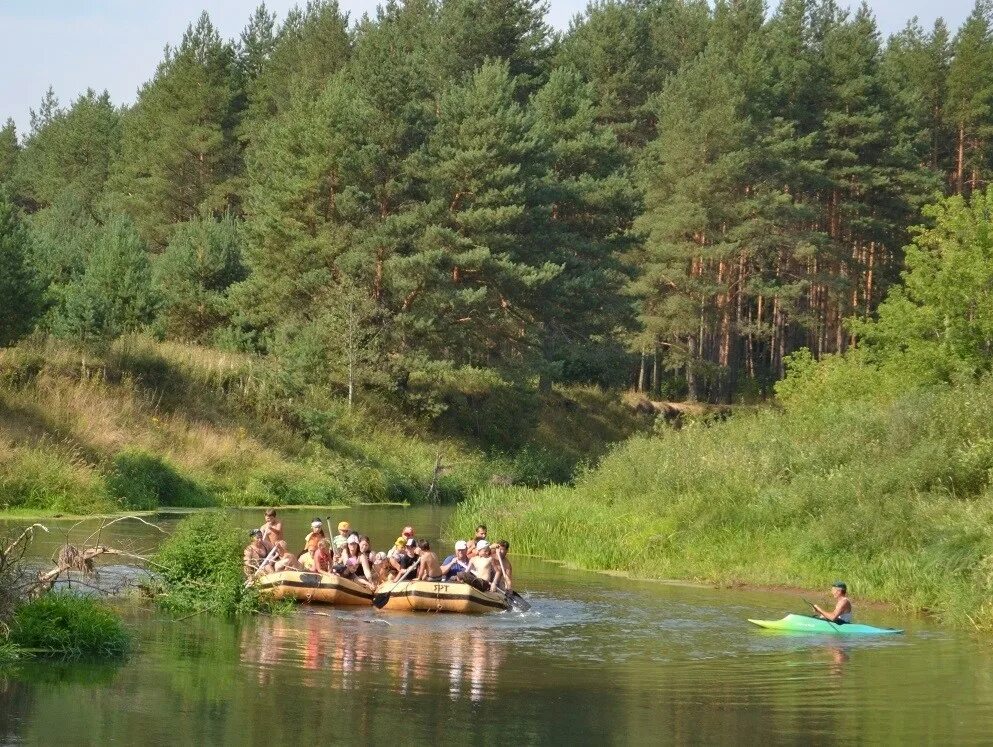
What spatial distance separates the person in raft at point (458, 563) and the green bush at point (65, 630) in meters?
9.05

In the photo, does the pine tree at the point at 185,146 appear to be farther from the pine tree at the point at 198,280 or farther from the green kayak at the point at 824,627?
the green kayak at the point at 824,627

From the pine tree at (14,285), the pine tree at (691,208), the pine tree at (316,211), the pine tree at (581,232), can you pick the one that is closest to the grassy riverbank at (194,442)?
the pine tree at (14,285)

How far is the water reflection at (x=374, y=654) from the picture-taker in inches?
714

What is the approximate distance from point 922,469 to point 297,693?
1598 cm

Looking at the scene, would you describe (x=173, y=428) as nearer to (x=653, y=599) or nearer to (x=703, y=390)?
(x=653, y=599)

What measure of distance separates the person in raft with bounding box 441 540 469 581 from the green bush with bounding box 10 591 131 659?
905 centimetres

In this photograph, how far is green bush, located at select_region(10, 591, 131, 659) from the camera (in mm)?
18141

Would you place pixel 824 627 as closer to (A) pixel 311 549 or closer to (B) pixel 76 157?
(A) pixel 311 549

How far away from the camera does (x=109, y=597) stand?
78.4 ft

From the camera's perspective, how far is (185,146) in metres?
82.2

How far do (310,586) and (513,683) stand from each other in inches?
310

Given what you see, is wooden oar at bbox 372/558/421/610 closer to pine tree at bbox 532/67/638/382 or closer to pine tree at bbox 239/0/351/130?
pine tree at bbox 532/67/638/382

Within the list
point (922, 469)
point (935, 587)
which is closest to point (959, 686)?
point (935, 587)

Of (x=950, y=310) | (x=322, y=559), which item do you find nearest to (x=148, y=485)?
(x=322, y=559)
